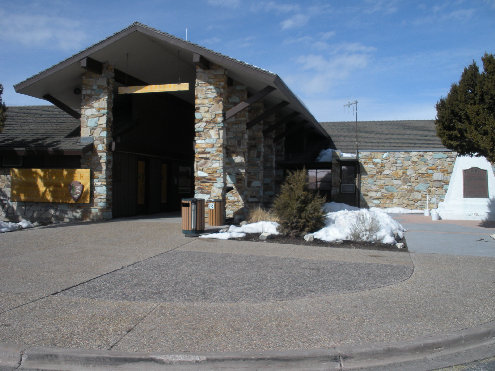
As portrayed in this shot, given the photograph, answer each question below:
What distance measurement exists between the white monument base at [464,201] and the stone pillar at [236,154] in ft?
28.2

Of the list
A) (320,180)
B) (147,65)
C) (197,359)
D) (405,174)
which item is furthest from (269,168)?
(197,359)

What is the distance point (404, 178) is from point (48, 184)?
50.4 feet

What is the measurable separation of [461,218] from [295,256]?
11.6 metres

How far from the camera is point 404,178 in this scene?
19.7 m

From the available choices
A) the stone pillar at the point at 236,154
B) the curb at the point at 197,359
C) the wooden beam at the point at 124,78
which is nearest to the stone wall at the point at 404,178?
the stone pillar at the point at 236,154

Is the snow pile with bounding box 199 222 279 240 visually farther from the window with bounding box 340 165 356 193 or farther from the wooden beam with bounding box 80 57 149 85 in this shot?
the window with bounding box 340 165 356 193

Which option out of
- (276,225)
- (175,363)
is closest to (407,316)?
(175,363)

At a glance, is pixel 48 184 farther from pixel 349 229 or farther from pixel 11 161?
pixel 349 229

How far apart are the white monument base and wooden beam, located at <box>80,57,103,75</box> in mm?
14266

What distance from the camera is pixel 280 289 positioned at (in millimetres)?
5957

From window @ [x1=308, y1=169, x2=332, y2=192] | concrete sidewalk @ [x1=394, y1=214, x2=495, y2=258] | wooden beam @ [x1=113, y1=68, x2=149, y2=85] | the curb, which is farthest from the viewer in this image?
window @ [x1=308, y1=169, x2=332, y2=192]

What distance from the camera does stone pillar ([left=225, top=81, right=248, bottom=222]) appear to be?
48.0 ft

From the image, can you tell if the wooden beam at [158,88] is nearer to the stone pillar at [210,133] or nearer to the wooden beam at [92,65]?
the stone pillar at [210,133]

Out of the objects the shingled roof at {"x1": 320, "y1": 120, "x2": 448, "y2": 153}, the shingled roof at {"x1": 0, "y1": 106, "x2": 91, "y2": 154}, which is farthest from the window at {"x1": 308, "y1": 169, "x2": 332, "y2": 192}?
the shingled roof at {"x1": 0, "y1": 106, "x2": 91, "y2": 154}
